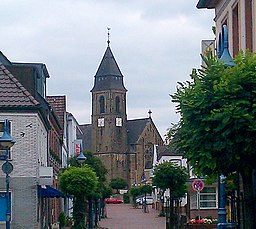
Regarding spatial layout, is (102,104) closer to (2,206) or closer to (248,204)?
(2,206)

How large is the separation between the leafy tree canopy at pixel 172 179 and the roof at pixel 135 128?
118 metres

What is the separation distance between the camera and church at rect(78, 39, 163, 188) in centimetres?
15562

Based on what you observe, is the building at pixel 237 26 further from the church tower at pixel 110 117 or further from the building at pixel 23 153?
the church tower at pixel 110 117

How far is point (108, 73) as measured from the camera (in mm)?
155000

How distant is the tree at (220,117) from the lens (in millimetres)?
15242

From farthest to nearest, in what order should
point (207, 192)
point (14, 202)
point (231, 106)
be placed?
point (207, 192)
point (14, 202)
point (231, 106)

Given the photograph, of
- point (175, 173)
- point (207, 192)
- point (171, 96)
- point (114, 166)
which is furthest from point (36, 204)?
point (114, 166)

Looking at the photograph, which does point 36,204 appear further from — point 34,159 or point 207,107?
point 207,107

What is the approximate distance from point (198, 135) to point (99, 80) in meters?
144

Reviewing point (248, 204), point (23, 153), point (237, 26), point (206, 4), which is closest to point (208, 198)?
point (23, 153)

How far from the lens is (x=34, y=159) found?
109 feet

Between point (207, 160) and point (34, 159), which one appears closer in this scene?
point (207, 160)

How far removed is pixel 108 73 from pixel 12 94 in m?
122

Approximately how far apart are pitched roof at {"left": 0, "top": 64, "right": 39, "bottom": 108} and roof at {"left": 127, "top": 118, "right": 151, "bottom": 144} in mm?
124692
